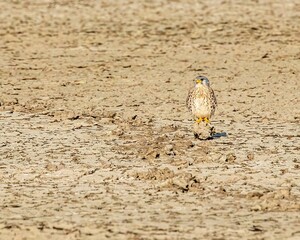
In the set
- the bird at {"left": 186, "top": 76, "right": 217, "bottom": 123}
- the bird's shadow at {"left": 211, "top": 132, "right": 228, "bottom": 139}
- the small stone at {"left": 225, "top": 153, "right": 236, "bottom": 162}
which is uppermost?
the bird at {"left": 186, "top": 76, "right": 217, "bottom": 123}

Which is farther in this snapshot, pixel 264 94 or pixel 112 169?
pixel 264 94

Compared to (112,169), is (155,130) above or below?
above

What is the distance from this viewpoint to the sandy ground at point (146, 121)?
229 inches

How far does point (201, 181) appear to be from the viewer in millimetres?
6594

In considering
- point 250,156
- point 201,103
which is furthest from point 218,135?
point 250,156

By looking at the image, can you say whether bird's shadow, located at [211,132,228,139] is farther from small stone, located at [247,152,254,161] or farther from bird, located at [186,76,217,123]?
small stone, located at [247,152,254,161]

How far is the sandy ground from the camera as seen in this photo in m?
5.81

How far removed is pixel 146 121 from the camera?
8.66 metres

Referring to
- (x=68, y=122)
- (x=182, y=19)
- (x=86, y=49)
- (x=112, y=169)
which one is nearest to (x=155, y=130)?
(x=68, y=122)

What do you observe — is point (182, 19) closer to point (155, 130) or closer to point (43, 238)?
point (155, 130)

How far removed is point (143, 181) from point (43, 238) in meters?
1.30

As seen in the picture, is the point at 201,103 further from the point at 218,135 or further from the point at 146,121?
the point at 146,121

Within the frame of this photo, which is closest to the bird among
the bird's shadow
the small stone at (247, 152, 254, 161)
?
the bird's shadow

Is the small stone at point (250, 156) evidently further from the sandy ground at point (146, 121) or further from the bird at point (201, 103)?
the bird at point (201, 103)
